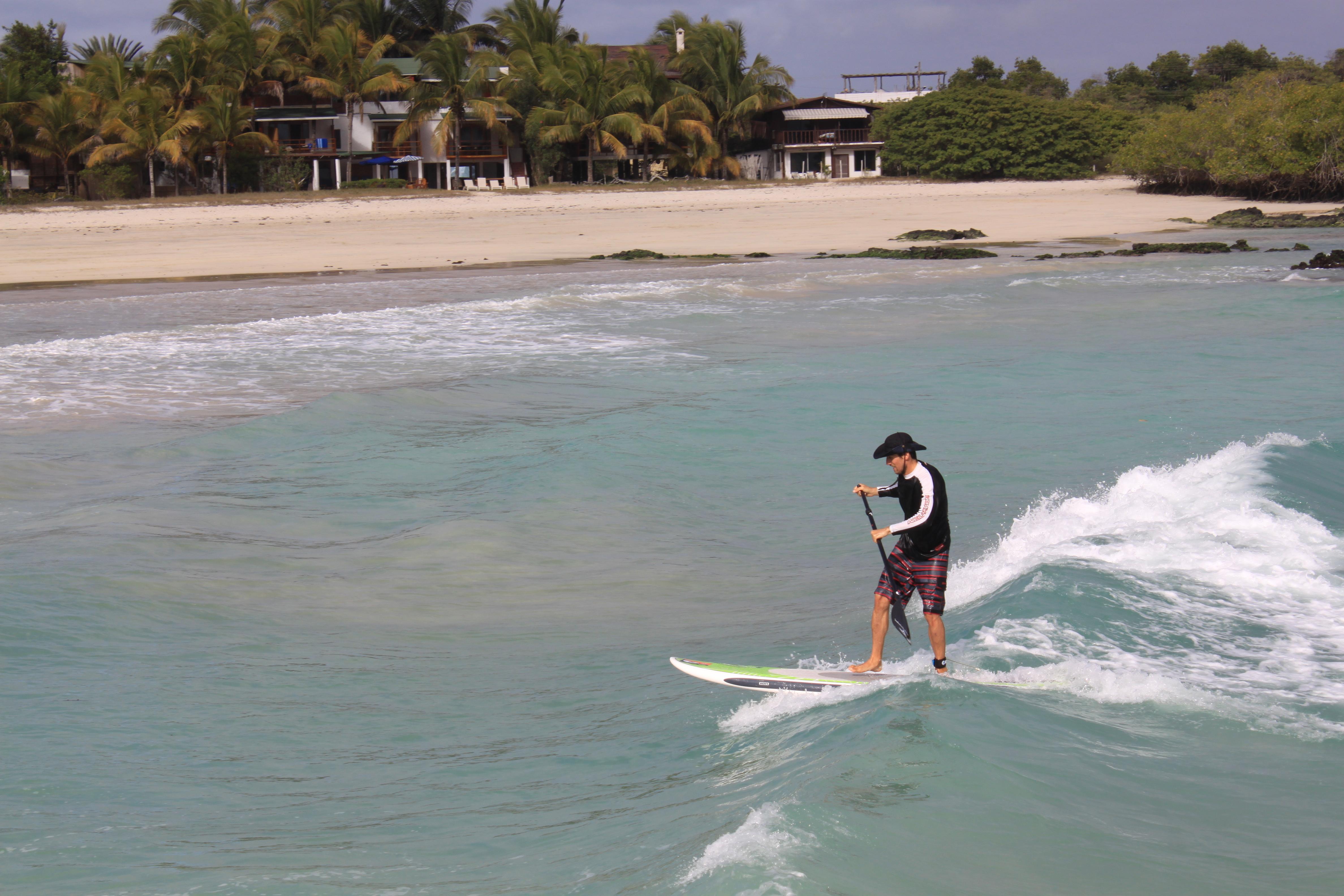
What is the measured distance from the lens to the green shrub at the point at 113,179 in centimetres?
5019

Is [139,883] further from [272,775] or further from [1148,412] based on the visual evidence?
[1148,412]

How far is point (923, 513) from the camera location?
6246 millimetres

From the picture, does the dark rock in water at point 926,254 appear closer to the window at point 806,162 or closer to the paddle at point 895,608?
the paddle at point 895,608

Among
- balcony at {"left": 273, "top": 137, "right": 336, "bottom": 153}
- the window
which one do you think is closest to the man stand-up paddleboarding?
balcony at {"left": 273, "top": 137, "right": 336, "bottom": 153}

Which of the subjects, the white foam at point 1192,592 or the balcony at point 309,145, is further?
the balcony at point 309,145

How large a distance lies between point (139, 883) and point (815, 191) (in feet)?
162

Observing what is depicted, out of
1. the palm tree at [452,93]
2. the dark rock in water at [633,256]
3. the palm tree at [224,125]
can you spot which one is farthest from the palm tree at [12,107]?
the dark rock in water at [633,256]

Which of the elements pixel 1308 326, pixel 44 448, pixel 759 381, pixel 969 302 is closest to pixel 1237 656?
pixel 759 381

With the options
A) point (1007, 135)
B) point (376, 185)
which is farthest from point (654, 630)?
point (1007, 135)

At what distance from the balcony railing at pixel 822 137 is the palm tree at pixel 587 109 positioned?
12.6m

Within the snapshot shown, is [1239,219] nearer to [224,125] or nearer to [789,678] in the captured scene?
[789,678]

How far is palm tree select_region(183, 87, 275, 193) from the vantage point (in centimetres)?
4928

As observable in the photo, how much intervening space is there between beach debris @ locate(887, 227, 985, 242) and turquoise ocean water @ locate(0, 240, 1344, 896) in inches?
738

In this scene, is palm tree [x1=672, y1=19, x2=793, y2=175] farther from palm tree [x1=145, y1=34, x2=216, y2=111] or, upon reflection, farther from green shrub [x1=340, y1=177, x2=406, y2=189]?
palm tree [x1=145, y1=34, x2=216, y2=111]
